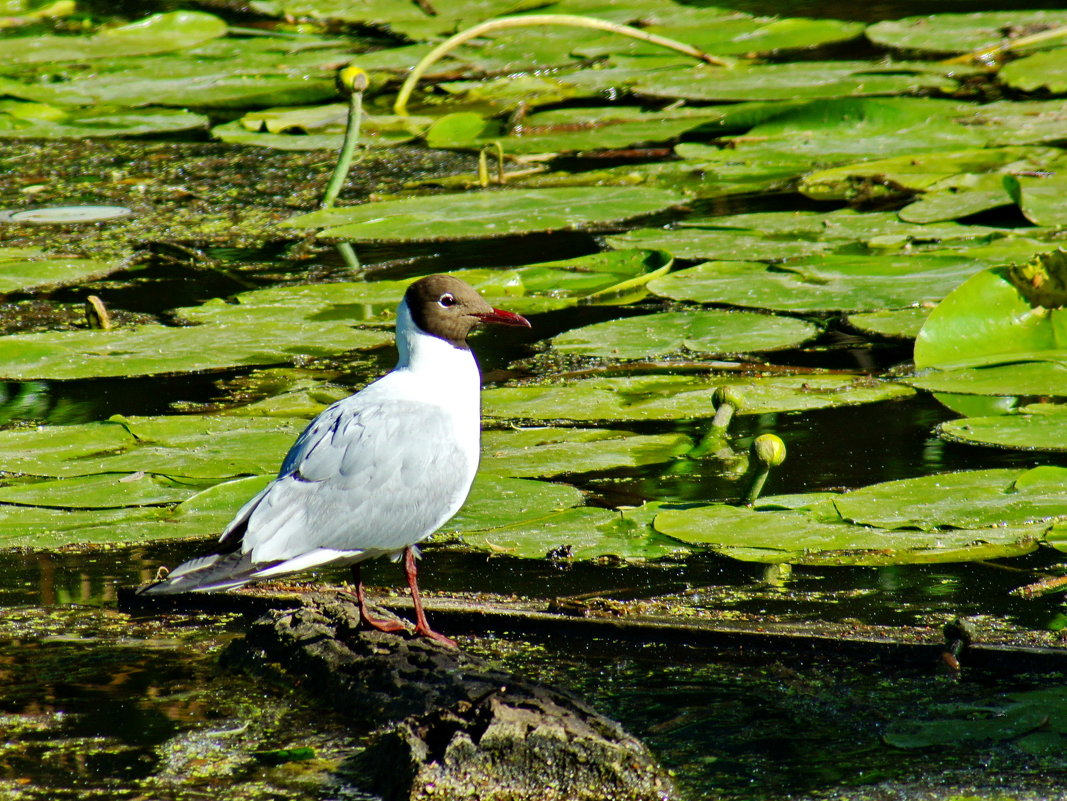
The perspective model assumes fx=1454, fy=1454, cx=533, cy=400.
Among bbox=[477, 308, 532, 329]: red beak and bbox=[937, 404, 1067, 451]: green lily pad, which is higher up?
bbox=[477, 308, 532, 329]: red beak

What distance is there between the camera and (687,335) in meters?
4.74

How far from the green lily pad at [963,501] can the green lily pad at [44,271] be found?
363 centimetres

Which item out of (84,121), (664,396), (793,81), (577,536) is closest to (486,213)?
(664,396)

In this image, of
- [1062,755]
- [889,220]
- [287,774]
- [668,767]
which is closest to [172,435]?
[287,774]

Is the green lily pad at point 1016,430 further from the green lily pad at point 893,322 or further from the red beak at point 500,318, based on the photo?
the red beak at point 500,318

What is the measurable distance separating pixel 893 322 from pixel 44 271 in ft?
11.1

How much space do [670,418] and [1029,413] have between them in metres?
0.96

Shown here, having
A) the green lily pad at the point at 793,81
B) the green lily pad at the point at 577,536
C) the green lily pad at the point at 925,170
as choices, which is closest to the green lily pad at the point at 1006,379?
the green lily pad at the point at 577,536

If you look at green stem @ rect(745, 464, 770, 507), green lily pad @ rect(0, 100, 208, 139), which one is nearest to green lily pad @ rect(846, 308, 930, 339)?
green stem @ rect(745, 464, 770, 507)

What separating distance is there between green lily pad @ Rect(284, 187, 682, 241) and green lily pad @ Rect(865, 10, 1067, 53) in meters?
3.54

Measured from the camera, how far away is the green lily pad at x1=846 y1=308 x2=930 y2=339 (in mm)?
4637

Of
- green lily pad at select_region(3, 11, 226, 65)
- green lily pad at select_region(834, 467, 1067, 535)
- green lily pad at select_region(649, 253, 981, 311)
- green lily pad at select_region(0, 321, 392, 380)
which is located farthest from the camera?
green lily pad at select_region(3, 11, 226, 65)

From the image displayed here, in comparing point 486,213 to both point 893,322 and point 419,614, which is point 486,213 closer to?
point 893,322

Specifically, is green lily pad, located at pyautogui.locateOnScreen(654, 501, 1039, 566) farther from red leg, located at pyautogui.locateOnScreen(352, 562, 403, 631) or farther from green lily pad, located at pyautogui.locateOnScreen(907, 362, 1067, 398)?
green lily pad, located at pyautogui.locateOnScreen(907, 362, 1067, 398)
